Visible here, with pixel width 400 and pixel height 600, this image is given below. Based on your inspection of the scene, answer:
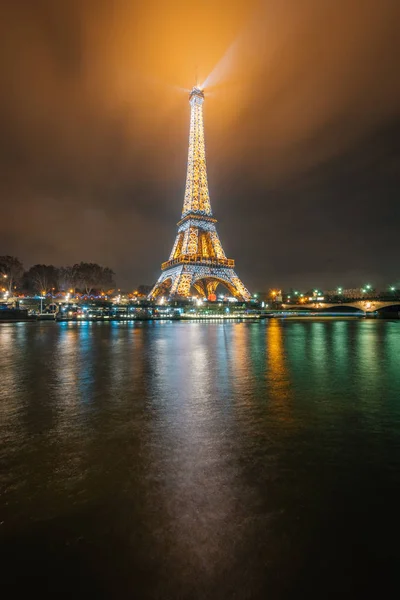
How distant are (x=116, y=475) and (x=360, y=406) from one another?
5.31m

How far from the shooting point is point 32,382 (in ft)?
29.8

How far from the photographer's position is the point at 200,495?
340 cm

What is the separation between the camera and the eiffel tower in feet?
219

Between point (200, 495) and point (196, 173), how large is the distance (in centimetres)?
7566

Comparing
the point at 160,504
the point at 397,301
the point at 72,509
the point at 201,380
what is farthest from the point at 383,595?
the point at 397,301

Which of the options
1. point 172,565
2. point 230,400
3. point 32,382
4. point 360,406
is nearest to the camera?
point 172,565

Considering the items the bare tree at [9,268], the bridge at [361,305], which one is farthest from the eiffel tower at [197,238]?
the bare tree at [9,268]

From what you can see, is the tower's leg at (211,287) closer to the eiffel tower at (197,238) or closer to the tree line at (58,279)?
the eiffel tower at (197,238)

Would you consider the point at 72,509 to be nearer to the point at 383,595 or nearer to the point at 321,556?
the point at 321,556

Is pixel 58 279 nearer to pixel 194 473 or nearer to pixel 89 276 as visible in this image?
pixel 89 276

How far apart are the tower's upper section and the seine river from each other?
67697 mm

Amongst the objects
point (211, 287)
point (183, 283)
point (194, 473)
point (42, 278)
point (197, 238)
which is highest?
point (197, 238)

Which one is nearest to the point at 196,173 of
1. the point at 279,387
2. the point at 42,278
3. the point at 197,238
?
the point at 197,238

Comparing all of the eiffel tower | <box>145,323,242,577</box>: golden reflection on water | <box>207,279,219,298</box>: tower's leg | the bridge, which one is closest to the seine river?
<box>145,323,242,577</box>: golden reflection on water
